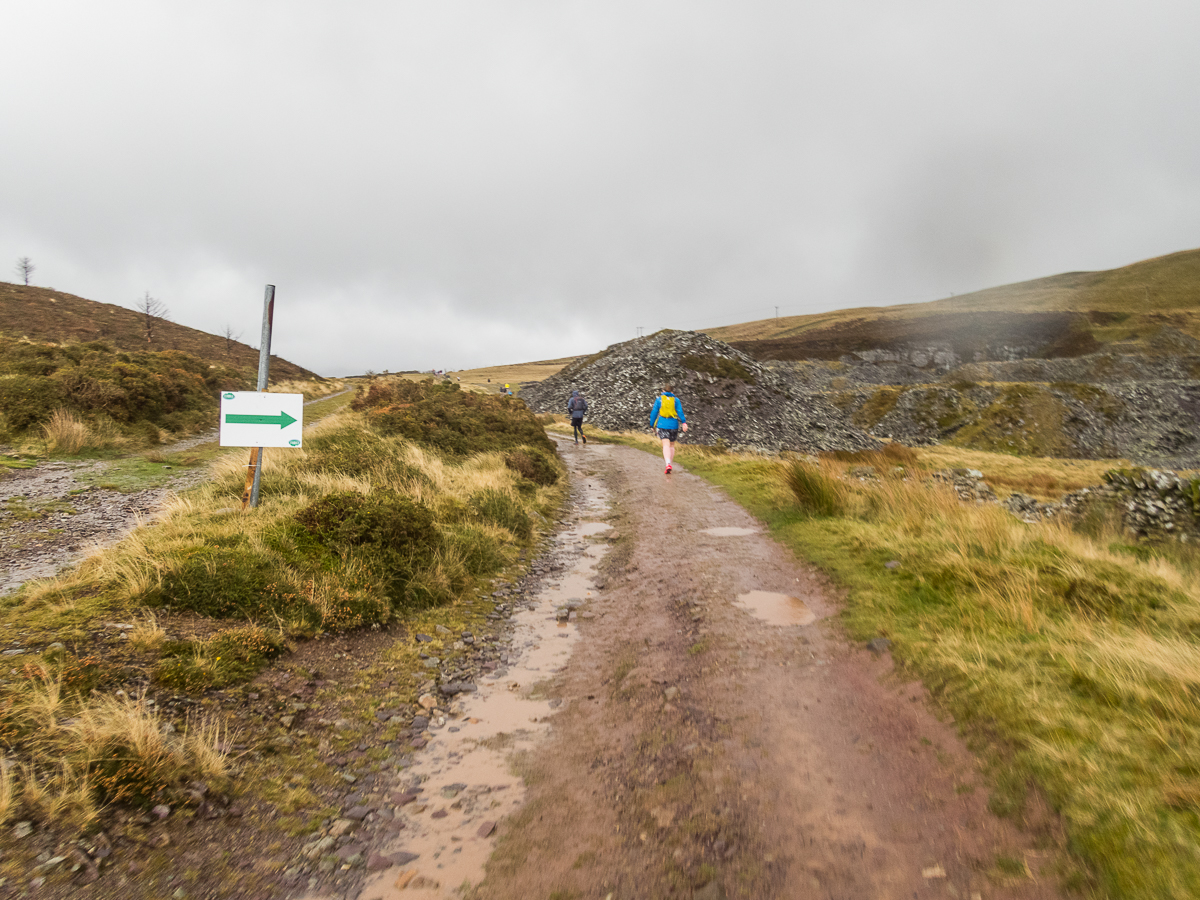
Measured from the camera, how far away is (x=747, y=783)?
12.0ft

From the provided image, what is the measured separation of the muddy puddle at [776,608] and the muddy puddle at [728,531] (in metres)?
2.94

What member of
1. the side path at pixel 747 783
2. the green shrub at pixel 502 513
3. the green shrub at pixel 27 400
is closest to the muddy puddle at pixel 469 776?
the side path at pixel 747 783

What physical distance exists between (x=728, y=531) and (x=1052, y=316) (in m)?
108

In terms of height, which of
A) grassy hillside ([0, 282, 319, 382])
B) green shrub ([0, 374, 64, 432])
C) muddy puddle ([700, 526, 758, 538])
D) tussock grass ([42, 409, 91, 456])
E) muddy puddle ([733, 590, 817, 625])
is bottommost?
muddy puddle ([733, 590, 817, 625])

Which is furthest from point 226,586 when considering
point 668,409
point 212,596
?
point 668,409

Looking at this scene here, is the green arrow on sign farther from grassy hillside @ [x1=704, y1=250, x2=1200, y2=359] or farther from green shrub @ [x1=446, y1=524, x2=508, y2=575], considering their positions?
grassy hillside @ [x1=704, y1=250, x2=1200, y2=359]

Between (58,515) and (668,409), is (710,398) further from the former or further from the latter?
(58,515)

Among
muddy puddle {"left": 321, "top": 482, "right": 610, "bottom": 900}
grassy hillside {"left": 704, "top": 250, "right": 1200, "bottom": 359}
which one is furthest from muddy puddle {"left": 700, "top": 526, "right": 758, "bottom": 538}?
grassy hillside {"left": 704, "top": 250, "right": 1200, "bottom": 359}

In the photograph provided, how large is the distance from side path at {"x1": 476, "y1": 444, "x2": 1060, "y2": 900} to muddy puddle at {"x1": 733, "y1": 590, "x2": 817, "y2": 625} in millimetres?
135

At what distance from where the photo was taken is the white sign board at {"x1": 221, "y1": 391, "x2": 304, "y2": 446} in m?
7.21

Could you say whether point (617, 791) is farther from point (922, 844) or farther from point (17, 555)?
point (17, 555)

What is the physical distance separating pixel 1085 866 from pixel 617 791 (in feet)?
8.05

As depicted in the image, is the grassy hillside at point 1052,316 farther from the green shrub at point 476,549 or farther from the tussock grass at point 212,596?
the tussock grass at point 212,596

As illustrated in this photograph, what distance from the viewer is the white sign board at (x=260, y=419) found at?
7.21 metres
